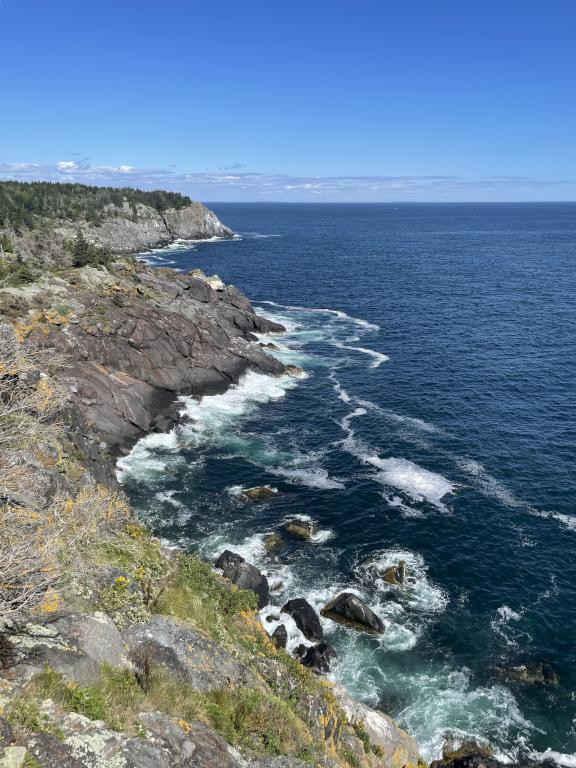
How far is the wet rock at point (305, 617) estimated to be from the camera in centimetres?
3478

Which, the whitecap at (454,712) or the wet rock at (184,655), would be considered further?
the whitecap at (454,712)

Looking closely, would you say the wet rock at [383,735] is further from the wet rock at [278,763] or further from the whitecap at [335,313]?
the whitecap at [335,313]

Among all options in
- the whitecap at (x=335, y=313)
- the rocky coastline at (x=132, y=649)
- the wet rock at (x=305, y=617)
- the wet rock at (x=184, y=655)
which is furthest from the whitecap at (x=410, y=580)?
the whitecap at (x=335, y=313)

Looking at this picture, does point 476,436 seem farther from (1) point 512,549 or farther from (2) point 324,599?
(2) point 324,599

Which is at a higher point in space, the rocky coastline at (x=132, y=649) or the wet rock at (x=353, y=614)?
the rocky coastline at (x=132, y=649)

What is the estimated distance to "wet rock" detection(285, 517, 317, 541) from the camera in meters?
43.9

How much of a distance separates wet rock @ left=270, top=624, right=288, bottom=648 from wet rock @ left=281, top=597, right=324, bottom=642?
1233 millimetres

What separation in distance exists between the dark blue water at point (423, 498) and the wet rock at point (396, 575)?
88cm

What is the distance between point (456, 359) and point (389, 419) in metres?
25.2

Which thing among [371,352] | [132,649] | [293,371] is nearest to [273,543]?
[132,649]

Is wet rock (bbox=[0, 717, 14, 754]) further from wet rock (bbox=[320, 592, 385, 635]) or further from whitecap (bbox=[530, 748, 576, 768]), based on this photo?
whitecap (bbox=[530, 748, 576, 768])

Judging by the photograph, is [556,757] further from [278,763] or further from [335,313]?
[335,313]

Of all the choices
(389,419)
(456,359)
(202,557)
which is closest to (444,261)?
(456,359)

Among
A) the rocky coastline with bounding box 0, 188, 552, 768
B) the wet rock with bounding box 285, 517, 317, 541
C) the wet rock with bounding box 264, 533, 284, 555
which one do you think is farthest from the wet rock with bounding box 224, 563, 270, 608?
the wet rock with bounding box 285, 517, 317, 541
